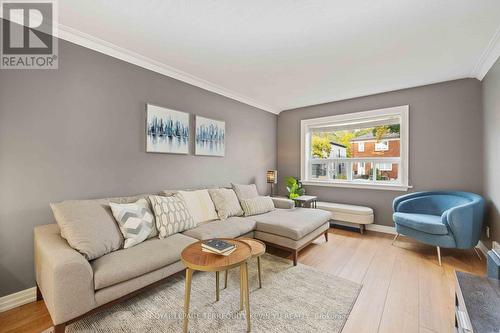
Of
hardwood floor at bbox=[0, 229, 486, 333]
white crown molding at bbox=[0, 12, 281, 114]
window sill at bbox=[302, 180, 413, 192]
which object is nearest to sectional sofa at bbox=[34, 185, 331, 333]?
hardwood floor at bbox=[0, 229, 486, 333]

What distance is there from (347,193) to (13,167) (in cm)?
460

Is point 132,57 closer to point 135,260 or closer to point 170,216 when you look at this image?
point 170,216

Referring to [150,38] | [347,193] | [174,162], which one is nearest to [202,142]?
[174,162]

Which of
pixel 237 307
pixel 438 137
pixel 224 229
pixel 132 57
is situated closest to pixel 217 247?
pixel 237 307

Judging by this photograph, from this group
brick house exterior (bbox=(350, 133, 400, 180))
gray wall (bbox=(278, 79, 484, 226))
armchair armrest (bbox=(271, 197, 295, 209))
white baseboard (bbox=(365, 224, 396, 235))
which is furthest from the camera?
brick house exterior (bbox=(350, 133, 400, 180))

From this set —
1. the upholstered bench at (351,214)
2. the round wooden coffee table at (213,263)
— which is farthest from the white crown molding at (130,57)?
the upholstered bench at (351,214)

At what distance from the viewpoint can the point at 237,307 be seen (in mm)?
1756

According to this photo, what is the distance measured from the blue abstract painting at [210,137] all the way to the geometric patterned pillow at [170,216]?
1060 millimetres

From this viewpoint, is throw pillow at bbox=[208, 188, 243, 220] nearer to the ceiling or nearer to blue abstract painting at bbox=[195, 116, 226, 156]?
blue abstract painting at bbox=[195, 116, 226, 156]

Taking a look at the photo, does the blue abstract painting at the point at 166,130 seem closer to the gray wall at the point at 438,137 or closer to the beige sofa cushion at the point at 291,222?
the beige sofa cushion at the point at 291,222

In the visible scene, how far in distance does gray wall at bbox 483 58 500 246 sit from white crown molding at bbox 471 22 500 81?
0.06 metres

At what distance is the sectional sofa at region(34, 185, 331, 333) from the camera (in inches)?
53.2

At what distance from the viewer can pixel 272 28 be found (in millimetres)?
2033

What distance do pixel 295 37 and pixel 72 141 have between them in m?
2.46
